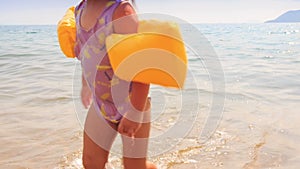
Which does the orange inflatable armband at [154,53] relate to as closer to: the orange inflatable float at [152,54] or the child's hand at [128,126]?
the orange inflatable float at [152,54]

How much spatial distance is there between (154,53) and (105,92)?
1.38 feet

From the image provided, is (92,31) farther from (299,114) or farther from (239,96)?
(239,96)

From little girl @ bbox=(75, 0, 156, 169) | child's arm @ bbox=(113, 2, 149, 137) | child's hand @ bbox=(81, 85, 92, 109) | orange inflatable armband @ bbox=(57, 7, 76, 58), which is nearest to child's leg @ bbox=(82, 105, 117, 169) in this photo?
little girl @ bbox=(75, 0, 156, 169)

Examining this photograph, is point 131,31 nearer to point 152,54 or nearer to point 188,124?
point 152,54

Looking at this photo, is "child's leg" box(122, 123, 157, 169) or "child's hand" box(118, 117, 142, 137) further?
"child's leg" box(122, 123, 157, 169)

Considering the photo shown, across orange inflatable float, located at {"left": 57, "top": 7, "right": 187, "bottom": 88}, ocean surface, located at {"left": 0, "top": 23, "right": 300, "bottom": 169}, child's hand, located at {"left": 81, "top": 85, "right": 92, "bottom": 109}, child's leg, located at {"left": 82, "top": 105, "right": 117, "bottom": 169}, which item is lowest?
ocean surface, located at {"left": 0, "top": 23, "right": 300, "bottom": 169}

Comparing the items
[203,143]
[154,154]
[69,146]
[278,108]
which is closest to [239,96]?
[278,108]

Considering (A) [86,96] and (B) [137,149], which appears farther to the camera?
(A) [86,96]

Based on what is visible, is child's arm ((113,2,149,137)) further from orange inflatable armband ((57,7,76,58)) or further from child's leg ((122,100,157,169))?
A: orange inflatable armband ((57,7,76,58))

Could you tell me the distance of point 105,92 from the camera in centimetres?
175

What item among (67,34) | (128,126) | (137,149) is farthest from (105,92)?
(67,34)

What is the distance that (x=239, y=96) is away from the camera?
4.54 metres

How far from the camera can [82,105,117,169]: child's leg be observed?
1.85 meters

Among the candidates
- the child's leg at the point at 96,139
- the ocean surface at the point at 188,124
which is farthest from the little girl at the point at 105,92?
the ocean surface at the point at 188,124
